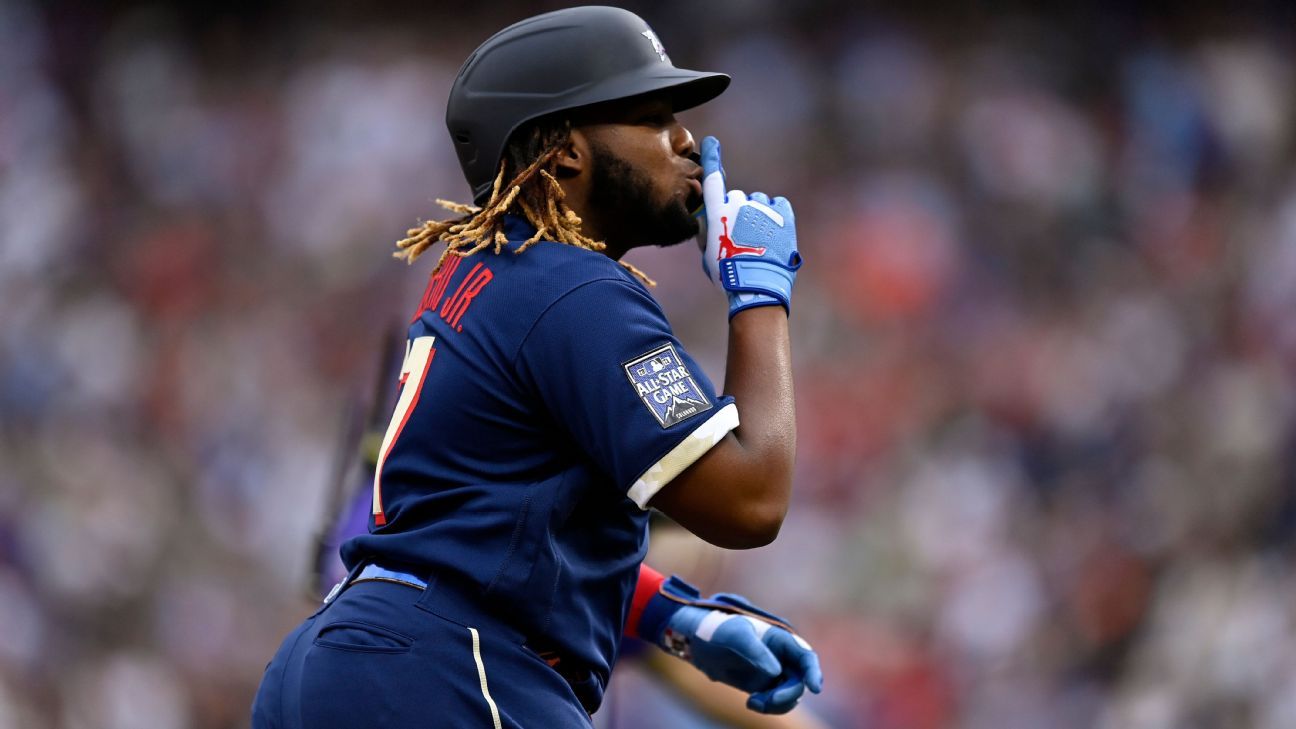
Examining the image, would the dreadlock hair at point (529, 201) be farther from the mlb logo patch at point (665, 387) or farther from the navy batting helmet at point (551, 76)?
the mlb logo patch at point (665, 387)

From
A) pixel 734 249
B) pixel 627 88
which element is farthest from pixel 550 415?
pixel 627 88

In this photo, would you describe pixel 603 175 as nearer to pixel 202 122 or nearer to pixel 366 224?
pixel 366 224

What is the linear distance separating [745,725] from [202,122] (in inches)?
200

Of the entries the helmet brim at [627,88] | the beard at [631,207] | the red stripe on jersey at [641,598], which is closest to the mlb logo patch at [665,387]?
the beard at [631,207]

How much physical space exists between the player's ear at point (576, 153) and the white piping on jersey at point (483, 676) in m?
0.73

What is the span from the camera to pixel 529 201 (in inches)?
84.6

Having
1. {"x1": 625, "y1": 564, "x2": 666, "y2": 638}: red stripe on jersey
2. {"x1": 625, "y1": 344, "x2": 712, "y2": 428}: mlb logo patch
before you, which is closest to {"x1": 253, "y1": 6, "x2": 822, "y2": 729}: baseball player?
{"x1": 625, "y1": 344, "x2": 712, "y2": 428}: mlb logo patch

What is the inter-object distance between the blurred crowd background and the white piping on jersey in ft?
11.4

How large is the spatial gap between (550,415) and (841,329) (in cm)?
436

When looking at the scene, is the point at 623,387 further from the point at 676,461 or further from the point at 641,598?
the point at 641,598

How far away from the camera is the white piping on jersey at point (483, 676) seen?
1.87 meters

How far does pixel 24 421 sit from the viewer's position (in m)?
7.48

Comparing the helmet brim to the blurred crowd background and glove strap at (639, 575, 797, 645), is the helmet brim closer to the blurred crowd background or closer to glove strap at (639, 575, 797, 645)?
glove strap at (639, 575, 797, 645)

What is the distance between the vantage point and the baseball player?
1.88 m
